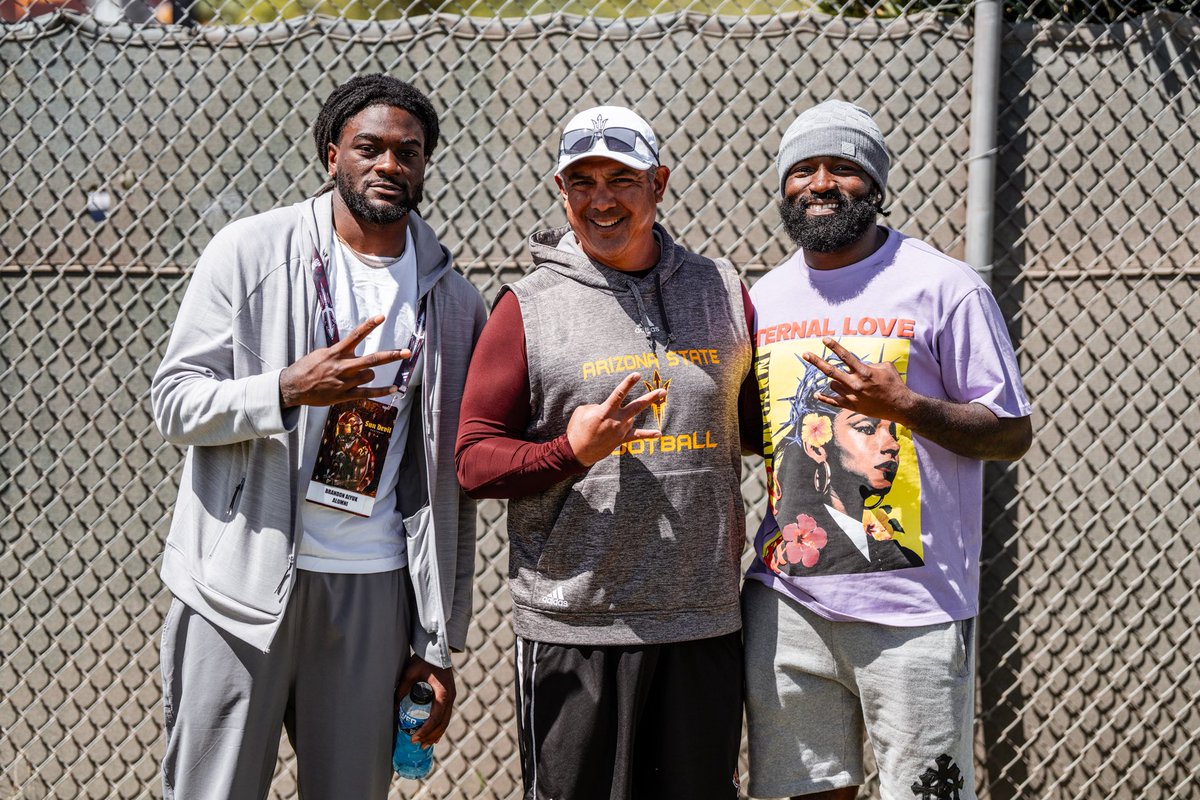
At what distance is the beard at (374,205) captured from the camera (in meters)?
→ 2.68

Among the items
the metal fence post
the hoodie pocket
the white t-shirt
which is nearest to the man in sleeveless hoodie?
the hoodie pocket

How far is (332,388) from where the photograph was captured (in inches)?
94.0

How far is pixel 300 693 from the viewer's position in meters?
2.69

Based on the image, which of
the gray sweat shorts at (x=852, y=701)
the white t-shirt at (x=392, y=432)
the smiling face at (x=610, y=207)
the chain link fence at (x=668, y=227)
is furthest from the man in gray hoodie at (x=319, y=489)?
the chain link fence at (x=668, y=227)

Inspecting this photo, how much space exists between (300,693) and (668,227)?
2008 millimetres

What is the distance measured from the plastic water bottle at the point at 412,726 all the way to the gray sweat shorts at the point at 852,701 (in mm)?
821

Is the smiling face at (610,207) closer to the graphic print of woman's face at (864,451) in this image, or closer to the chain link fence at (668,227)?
the graphic print of woman's face at (864,451)

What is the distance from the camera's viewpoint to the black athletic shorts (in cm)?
255

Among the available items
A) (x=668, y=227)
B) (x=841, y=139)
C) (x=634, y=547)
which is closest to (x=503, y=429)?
(x=634, y=547)

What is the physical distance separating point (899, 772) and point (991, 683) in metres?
1.35

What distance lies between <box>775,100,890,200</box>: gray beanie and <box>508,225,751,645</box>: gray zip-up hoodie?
1.57ft

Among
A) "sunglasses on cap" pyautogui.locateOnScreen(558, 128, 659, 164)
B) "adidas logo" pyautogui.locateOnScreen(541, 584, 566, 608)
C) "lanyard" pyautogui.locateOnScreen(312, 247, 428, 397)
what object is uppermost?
"sunglasses on cap" pyautogui.locateOnScreen(558, 128, 659, 164)

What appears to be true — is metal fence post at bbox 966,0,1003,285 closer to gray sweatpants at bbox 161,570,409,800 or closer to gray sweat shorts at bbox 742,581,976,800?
gray sweat shorts at bbox 742,581,976,800

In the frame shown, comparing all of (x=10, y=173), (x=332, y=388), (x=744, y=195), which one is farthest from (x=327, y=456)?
(x=10, y=173)
